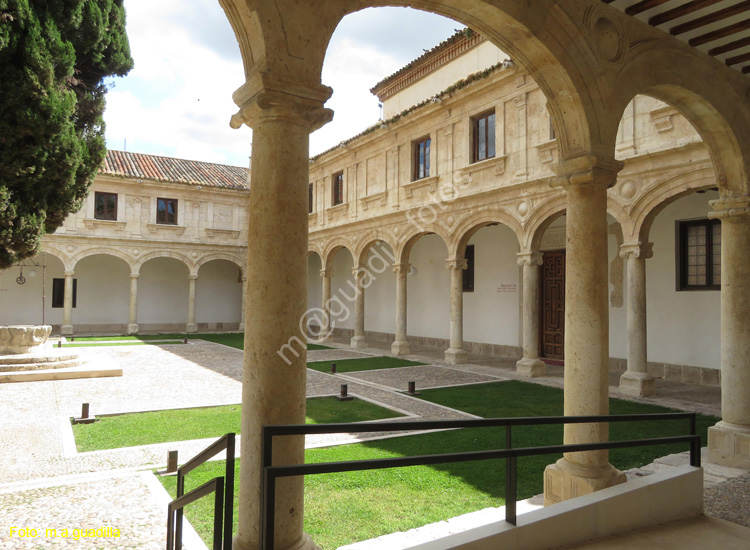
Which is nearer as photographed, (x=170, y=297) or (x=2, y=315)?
(x=2, y=315)

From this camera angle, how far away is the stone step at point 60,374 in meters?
10.7

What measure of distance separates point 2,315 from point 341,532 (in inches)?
960

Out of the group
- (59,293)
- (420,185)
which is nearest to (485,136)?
(420,185)

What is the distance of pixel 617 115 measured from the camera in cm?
429

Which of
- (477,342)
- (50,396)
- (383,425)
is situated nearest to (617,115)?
(383,425)

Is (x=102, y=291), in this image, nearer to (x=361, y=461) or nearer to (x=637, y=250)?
(x=637, y=250)

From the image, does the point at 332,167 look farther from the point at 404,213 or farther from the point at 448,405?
the point at 448,405

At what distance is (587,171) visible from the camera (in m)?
4.10

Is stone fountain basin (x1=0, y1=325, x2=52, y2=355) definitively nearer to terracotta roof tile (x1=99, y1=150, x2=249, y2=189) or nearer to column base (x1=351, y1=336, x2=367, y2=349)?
column base (x1=351, y1=336, x2=367, y2=349)

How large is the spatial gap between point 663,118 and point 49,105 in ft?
38.1

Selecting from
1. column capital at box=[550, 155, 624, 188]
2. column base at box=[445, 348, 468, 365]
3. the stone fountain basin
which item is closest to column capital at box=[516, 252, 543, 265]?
column base at box=[445, 348, 468, 365]

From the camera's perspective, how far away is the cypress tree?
9.71 m

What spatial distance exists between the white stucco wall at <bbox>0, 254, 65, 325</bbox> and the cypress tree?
13213mm

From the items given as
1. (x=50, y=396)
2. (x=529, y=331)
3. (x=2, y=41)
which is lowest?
(x=50, y=396)
